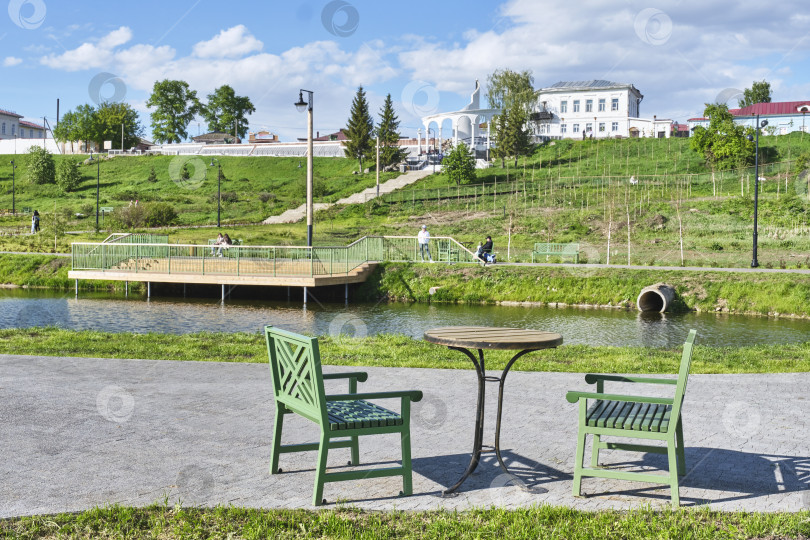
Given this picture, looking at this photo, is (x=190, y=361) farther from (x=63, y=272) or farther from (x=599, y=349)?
(x=63, y=272)

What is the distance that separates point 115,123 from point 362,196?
5454cm

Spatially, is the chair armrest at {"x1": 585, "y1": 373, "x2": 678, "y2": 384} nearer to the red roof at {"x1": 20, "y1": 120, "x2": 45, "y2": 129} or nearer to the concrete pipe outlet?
the concrete pipe outlet

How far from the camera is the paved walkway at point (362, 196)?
5243cm

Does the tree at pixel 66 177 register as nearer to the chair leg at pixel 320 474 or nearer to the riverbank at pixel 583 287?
the riverbank at pixel 583 287

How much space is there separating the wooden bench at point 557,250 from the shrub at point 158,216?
28.2m

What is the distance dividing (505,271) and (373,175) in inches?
1699

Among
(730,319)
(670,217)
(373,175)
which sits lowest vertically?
(730,319)

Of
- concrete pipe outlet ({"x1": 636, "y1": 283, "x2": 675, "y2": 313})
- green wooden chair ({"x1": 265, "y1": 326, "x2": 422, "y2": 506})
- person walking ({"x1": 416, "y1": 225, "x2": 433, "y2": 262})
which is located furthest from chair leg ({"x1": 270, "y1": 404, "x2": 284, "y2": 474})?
person walking ({"x1": 416, "y1": 225, "x2": 433, "y2": 262})

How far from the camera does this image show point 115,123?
98.2m

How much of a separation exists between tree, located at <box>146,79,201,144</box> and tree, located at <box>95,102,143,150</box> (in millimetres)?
4681

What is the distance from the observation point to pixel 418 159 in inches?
3002

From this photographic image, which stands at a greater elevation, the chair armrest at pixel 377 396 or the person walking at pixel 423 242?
the person walking at pixel 423 242

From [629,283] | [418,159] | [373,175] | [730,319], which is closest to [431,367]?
[730,319]

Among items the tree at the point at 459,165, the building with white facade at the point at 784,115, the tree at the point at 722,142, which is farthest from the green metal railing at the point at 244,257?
the building with white facade at the point at 784,115
